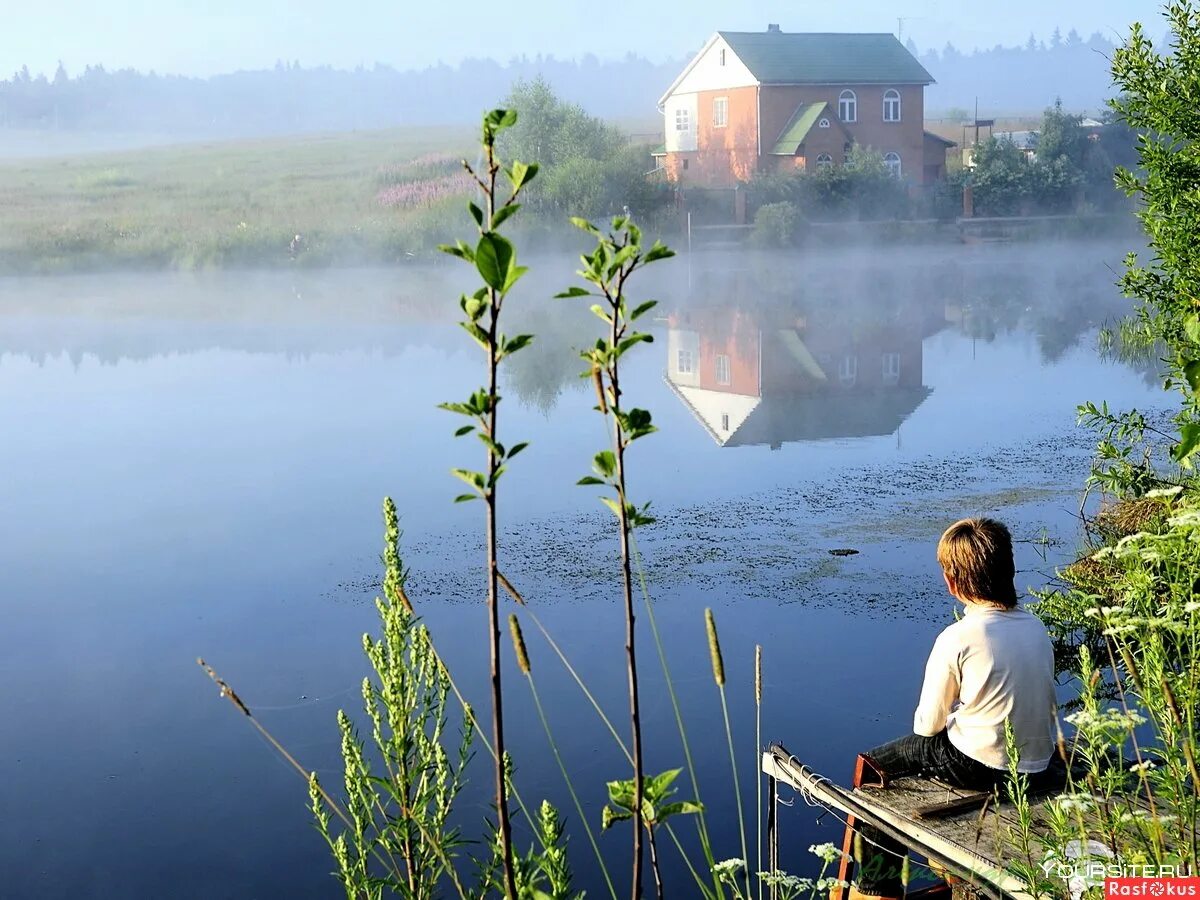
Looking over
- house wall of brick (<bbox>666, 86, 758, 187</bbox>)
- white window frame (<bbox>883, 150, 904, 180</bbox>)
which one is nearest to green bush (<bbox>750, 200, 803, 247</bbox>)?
house wall of brick (<bbox>666, 86, 758, 187</bbox>)

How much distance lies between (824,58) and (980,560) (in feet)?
132

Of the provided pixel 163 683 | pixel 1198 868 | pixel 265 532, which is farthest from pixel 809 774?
pixel 265 532

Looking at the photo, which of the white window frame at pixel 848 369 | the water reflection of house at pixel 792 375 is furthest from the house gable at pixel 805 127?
the white window frame at pixel 848 369

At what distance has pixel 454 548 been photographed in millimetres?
7977

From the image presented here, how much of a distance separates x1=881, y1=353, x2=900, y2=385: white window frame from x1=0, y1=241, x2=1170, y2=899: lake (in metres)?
0.08

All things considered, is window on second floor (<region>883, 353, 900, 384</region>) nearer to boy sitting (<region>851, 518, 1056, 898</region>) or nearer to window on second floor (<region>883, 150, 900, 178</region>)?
boy sitting (<region>851, 518, 1056, 898</region>)

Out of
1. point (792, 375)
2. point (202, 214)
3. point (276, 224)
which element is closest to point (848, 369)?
point (792, 375)

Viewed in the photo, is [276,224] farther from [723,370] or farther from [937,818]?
[937,818]

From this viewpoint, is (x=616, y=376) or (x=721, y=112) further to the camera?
(x=721, y=112)

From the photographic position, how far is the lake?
486cm

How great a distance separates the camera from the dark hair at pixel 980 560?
Answer: 3.09m

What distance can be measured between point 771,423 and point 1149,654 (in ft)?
32.5

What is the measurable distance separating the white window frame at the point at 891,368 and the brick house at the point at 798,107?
910 inches

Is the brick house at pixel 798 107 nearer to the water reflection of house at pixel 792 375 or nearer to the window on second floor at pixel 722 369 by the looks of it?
the water reflection of house at pixel 792 375
